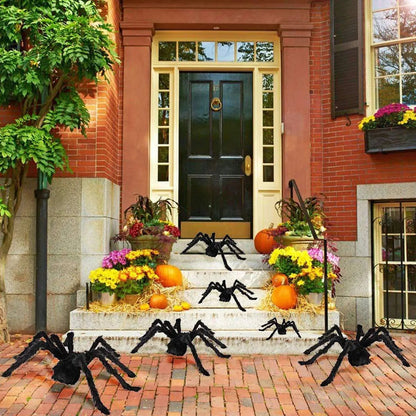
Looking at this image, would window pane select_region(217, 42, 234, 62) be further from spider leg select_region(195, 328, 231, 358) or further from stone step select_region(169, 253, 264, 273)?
spider leg select_region(195, 328, 231, 358)

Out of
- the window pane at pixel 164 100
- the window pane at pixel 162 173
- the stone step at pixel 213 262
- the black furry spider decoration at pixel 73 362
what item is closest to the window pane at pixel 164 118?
the window pane at pixel 164 100

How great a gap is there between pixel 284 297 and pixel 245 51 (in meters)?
3.69

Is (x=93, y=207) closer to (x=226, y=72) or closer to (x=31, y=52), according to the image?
(x=31, y=52)

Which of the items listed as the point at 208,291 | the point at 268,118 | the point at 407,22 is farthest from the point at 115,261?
the point at 407,22

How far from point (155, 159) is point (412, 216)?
11.2ft

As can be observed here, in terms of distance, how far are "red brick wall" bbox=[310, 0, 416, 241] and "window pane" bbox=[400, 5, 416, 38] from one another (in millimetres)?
917

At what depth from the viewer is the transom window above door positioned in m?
6.96

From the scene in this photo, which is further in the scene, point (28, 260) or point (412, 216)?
point (412, 216)

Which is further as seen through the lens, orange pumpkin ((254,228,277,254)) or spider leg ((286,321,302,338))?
orange pumpkin ((254,228,277,254))

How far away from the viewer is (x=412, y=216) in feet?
19.9

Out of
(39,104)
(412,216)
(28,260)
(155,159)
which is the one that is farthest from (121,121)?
(412,216)

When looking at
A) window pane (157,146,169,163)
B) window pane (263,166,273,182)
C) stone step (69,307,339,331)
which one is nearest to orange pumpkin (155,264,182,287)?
stone step (69,307,339,331)

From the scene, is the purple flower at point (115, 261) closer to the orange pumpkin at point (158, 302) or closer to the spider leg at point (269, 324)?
the orange pumpkin at point (158, 302)

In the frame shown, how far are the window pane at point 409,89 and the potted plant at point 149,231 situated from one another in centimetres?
335
